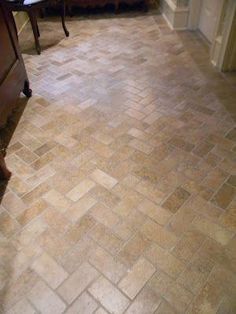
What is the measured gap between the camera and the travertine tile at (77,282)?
4.05 ft

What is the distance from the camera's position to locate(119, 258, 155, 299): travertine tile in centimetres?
125

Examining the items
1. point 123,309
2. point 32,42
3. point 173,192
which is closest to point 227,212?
point 173,192

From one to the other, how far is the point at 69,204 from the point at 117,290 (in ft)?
1.84

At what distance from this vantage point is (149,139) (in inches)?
80.4

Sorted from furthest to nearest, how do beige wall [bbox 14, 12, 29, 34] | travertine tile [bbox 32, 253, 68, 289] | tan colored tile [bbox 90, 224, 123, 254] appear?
beige wall [bbox 14, 12, 29, 34] < tan colored tile [bbox 90, 224, 123, 254] < travertine tile [bbox 32, 253, 68, 289]

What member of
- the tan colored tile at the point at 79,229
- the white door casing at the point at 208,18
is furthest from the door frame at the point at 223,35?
the tan colored tile at the point at 79,229

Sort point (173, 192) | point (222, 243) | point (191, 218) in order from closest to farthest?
point (222, 243) < point (191, 218) < point (173, 192)

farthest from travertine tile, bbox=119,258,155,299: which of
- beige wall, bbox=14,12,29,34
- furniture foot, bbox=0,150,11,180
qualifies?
beige wall, bbox=14,12,29,34

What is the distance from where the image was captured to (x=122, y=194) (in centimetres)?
166

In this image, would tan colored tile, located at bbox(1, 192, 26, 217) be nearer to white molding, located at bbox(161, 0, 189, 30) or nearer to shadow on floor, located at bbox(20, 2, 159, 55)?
shadow on floor, located at bbox(20, 2, 159, 55)

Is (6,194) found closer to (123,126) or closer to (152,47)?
(123,126)

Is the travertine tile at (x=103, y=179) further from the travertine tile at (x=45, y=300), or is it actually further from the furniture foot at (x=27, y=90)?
the furniture foot at (x=27, y=90)

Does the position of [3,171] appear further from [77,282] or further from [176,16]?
[176,16]

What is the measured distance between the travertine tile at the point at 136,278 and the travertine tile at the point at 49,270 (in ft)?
0.93
